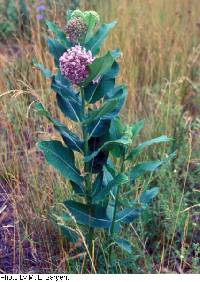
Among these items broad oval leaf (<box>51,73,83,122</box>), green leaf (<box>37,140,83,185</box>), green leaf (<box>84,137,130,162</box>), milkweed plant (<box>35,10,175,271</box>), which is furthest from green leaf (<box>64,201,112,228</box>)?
broad oval leaf (<box>51,73,83,122</box>)

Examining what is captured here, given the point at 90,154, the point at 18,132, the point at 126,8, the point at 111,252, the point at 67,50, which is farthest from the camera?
the point at 126,8

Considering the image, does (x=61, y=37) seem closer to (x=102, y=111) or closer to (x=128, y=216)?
(x=102, y=111)

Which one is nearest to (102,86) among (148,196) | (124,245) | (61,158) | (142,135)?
(61,158)

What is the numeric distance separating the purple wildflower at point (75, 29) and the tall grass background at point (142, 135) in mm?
452

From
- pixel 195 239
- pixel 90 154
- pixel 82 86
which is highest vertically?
pixel 82 86

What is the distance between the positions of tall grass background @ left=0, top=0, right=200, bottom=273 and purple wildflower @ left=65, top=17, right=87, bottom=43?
1.48 ft

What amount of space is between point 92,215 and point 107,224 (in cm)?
8

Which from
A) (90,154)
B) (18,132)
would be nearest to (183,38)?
(18,132)

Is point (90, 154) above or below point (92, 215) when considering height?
above

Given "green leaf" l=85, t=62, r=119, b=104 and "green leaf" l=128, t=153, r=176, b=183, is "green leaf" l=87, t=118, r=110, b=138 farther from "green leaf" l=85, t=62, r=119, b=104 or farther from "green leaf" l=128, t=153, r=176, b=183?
"green leaf" l=128, t=153, r=176, b=183

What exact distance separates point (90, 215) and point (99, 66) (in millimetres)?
691

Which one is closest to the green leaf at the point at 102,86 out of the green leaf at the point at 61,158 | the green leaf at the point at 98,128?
the green leaf at the point at 98,128

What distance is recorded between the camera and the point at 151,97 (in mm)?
3756

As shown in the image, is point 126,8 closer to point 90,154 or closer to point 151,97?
point 151,97
